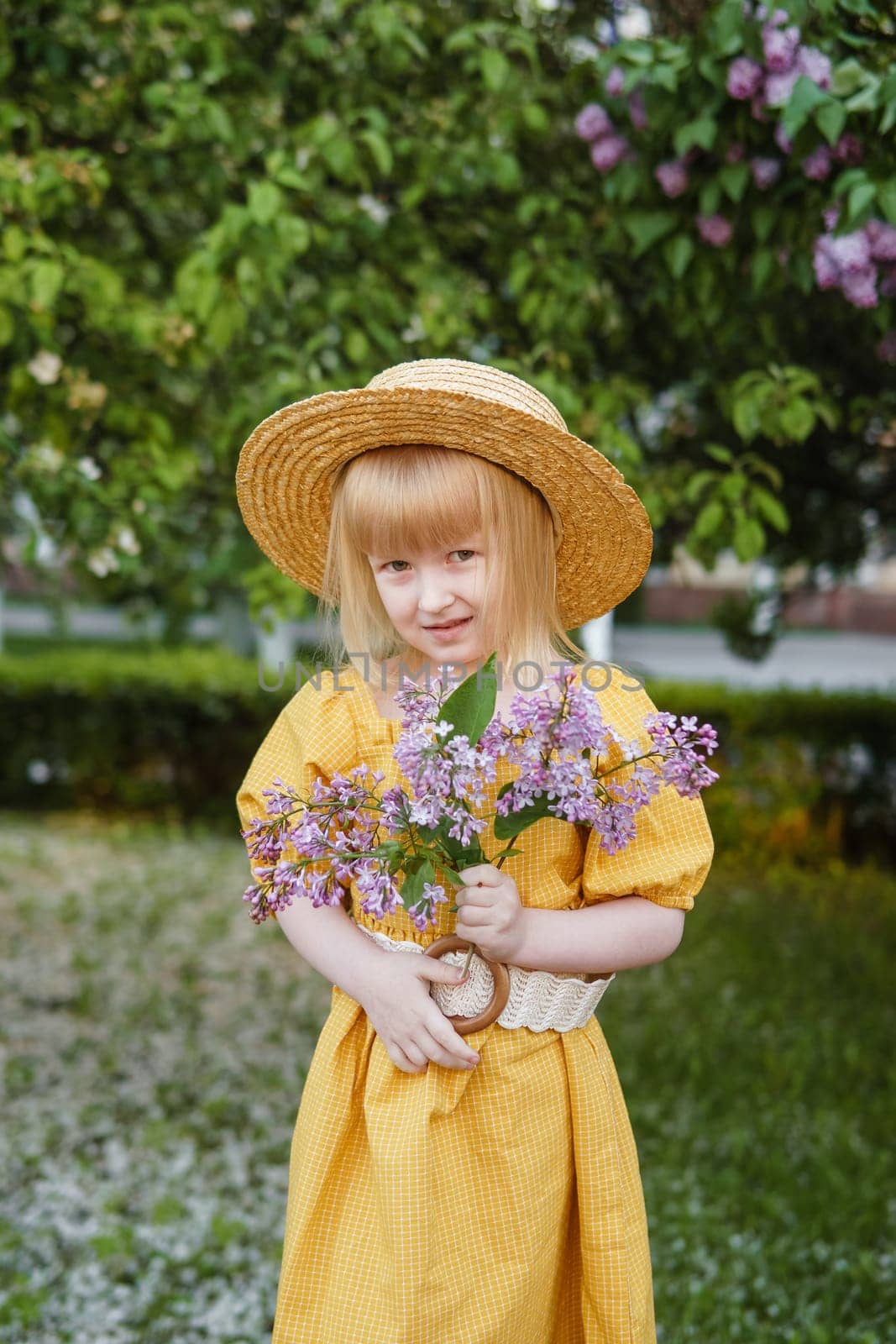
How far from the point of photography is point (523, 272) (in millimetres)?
2895

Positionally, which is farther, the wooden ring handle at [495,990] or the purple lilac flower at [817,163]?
the purple lilac flower at [817,163]

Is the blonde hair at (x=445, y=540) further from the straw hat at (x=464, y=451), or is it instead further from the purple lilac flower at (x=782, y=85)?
the purple lilac flower at (x=782, y=85)

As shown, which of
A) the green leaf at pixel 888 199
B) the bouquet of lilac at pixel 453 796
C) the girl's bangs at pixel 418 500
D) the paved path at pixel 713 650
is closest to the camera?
the bouquet of lilac at pixel 453 796

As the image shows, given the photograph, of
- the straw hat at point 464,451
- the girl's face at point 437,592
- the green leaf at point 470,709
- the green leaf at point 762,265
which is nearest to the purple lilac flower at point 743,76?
the green leaf at point 762,265

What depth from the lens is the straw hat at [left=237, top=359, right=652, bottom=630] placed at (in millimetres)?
1496

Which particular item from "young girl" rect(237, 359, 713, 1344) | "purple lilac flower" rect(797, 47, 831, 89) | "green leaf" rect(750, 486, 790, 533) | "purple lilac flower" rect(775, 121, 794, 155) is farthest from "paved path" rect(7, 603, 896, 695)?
"young girl" rect(237, 359, 713, 1344)

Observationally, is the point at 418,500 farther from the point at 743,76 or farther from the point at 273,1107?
the point at 273,1107

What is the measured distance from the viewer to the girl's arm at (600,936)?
Answer: 1490mm

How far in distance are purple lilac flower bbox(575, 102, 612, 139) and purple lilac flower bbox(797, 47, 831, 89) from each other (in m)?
0.46

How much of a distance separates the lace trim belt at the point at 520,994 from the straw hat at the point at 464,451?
0.54 meters

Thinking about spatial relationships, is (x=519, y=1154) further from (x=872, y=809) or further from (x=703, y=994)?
(x=872, y=809)

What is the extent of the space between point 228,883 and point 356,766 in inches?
200

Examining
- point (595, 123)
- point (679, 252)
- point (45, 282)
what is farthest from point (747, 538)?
point (45, 282)

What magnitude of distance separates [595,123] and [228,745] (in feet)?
18.0
